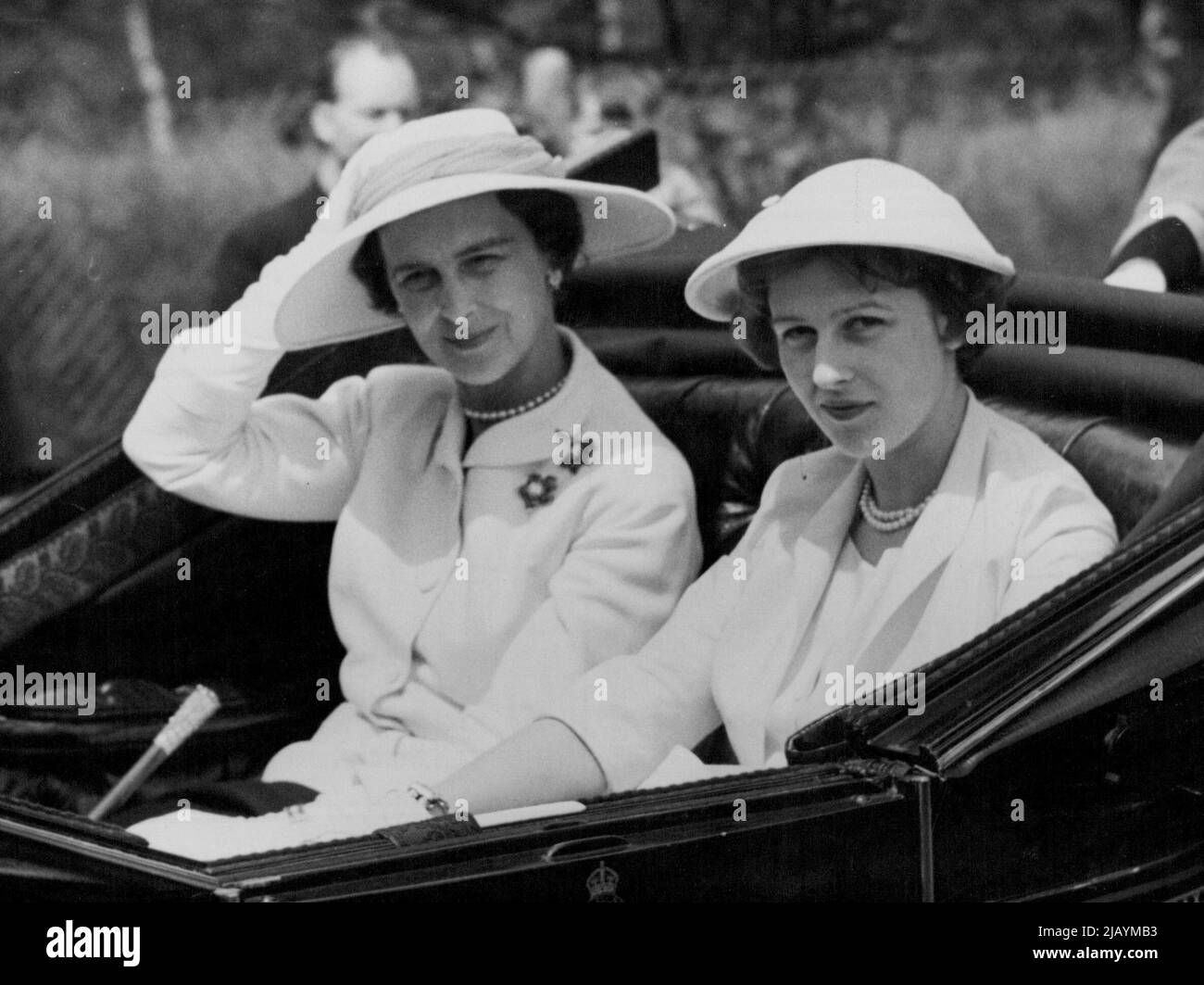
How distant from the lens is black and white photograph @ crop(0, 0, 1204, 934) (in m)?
1.47

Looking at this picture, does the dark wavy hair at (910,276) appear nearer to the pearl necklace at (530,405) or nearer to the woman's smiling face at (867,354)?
the woman's smiling face at (867,354)

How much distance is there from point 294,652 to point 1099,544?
1.07 metres

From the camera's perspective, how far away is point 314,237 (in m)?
2.03

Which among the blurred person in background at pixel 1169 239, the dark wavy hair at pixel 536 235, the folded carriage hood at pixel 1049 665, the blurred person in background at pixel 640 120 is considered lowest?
the folded carriage hood at pixel 1049 665

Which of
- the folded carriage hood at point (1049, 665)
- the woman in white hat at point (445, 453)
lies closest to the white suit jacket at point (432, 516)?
the woman in white hat at point (445, 453)

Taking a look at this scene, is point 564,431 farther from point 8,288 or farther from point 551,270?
point 8,288

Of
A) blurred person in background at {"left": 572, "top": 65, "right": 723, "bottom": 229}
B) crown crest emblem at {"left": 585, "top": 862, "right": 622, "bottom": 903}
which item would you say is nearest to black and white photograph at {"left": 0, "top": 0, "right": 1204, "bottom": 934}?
crown crest emblem at {"left": 585, "top": 862, "right": 622, "bottom": 903}

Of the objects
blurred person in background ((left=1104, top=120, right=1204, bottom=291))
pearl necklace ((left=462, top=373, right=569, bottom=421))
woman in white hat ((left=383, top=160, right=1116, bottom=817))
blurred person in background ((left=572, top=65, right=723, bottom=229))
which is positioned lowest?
woman in white hat ((left=383, top=160, right=1116, bottom=817))

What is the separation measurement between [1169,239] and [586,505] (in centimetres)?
96

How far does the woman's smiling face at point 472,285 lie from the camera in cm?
188

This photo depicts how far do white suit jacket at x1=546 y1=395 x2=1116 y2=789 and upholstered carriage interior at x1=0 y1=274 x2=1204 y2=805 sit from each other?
0.82ft

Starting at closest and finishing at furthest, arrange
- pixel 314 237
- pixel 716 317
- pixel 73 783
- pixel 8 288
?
pixel 716 317 < pixel 314 237 < pixel 73 783 < pixel 8 288

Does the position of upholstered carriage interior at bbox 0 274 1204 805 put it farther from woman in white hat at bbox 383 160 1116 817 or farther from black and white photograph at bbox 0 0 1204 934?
woman in white hat at bbox 383 160 1116 817
